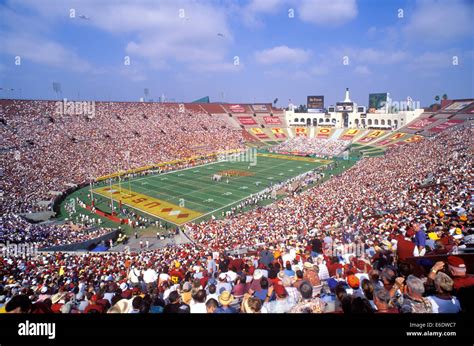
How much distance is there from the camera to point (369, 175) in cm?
2675

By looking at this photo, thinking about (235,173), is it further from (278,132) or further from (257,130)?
(278,132)

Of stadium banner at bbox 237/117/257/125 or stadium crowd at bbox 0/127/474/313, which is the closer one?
stadium crowd at bbox 0/127/474/313

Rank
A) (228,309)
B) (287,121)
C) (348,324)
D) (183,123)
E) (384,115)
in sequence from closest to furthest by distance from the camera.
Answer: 1. (348,324)
2. (228,309)
3. (183,123)
4. (384,115)
5. (287,121)

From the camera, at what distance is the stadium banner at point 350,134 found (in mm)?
64300

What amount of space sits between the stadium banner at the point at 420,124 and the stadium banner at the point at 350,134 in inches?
418

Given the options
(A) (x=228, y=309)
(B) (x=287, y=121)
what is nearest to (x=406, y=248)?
(A) (x=228, y=309)

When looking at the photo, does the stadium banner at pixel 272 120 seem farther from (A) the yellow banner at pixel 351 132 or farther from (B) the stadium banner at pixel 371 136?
(B) the stadium banner at pixel 371 136

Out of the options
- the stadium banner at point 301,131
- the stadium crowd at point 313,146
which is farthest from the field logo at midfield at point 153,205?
the stadium banner at point 301,131

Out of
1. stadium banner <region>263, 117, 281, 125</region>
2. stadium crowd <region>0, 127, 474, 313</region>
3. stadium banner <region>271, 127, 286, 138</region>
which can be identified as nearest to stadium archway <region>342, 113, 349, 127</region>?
stadium banner <region>271, 127, 286, 138</region>

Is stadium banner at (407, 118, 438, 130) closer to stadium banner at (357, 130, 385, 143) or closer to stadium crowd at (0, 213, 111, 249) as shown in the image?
stadium banner at (357, 130, 385, 143)

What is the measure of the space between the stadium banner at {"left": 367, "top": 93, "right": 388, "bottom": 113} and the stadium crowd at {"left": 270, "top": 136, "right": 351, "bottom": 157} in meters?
21.0

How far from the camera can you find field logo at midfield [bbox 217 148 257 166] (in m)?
50.3

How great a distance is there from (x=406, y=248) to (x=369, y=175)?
22.0 meters

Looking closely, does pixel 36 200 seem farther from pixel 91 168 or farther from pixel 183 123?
pixel 183 123
